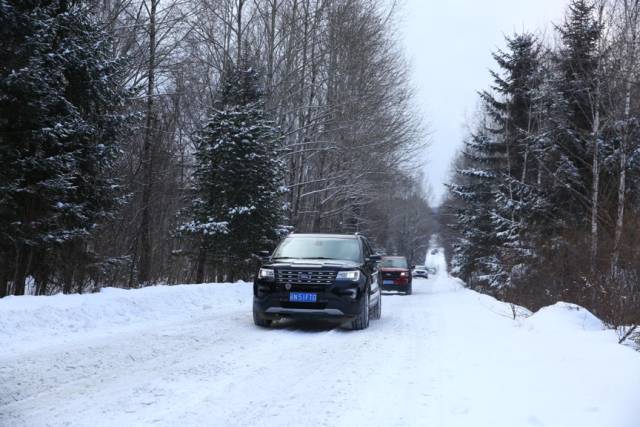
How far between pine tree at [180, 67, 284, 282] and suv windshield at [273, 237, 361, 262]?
7.69 m

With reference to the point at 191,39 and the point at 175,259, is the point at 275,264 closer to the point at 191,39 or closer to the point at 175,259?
the point at 175,259

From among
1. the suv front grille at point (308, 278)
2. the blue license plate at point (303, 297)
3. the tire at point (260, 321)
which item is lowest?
the tire at point (260, 321)

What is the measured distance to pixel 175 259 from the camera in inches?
975

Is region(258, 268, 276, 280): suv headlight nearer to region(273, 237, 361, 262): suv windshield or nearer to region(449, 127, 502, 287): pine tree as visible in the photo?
region(273, 237, 361, 262): suv windshield

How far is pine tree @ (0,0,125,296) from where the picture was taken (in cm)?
990

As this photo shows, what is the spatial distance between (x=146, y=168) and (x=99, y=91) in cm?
888

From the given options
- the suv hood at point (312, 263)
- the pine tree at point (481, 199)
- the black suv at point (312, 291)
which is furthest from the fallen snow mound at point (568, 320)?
the pine tree at point (481, 199)

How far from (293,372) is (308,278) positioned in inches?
137

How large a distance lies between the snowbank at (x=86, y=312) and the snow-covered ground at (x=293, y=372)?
0.09 ft

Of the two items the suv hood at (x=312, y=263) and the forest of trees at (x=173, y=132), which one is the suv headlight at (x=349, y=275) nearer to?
the suv hood at (x=312, y=263)

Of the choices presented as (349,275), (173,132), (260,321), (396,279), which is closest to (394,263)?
(396,279)

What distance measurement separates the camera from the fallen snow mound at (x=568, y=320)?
8.40 m

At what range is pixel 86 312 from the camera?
8773 millimetres

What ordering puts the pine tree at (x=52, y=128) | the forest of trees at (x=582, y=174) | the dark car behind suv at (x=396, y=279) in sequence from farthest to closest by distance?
the dark car behind suv at (x=396, y=279), the forest of trees at (x=582, y=174), the pine tree at (x=52, y=128)
